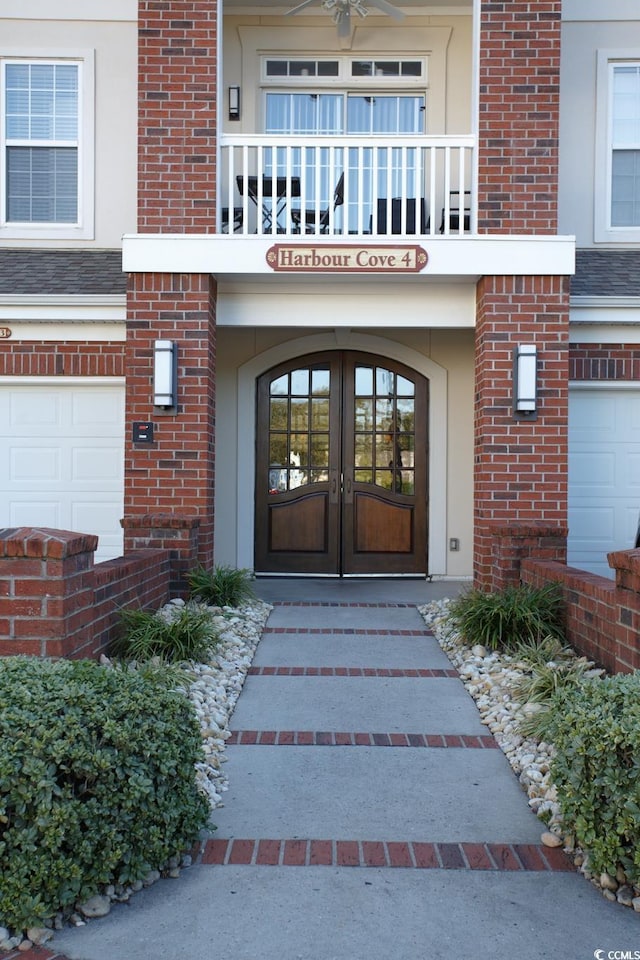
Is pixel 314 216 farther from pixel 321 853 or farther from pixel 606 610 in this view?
pixel 321 853

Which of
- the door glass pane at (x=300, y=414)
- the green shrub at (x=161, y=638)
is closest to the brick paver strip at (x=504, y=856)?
the green shrub at (x=161, y=638)

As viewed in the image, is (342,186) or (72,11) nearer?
(342,186)

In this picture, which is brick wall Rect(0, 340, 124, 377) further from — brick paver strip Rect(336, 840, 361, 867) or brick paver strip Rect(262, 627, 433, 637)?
brick paver strip Rect(336, 840, 361, 867)

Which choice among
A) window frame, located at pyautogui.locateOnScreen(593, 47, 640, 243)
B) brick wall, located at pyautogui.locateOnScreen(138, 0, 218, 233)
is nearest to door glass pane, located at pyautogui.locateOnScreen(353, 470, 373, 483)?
brick wall, located at pyautogui.locateOnScreen(138, 0, 218, 233)

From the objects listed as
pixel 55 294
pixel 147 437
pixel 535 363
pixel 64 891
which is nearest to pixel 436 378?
pixel 535 363

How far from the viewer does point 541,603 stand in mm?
5840

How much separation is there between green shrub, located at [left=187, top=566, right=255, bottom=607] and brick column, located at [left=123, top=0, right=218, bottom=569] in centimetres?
34

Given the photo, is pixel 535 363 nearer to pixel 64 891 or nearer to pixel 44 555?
pixel 44 555

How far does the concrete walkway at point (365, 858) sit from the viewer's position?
2693mm

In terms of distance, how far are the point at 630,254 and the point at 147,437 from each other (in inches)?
219

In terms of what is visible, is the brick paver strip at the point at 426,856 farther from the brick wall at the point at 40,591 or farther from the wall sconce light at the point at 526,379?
the wall sconce light at the point at 526,379

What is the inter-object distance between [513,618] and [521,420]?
2218 millimetres

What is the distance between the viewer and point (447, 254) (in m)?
7.39

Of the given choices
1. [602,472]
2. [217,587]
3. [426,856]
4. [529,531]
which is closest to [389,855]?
[426,856]
